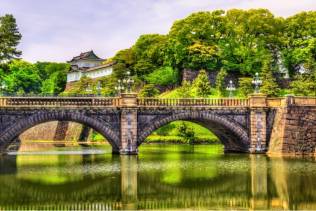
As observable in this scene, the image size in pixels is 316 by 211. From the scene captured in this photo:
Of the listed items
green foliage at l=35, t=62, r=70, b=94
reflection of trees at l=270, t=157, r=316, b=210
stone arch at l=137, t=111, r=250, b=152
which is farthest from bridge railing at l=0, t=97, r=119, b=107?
green foliage at l=35, t=62, r=70, b=94

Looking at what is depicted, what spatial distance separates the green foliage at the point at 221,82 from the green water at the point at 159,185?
40.0 metres

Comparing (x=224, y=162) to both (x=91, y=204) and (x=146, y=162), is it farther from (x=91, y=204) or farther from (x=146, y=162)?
(x=91, y=204)

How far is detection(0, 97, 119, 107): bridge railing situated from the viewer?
48094 millimetres

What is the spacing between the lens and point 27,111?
47844 mm

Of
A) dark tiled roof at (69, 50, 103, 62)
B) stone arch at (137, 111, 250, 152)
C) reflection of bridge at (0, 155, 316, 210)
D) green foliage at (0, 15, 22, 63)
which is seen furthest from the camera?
dark tiled roof at (69, 50, 103, 62)

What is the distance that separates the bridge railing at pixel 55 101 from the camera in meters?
48.1

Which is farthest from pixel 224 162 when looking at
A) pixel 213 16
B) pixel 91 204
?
pixel 213 16

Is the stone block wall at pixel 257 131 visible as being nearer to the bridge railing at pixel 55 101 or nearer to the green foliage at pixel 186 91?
the bridge railing at pixel 55 101

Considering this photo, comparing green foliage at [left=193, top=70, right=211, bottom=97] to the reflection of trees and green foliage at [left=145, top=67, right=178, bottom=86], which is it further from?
the reflection of trees

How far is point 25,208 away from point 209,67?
65.4 m

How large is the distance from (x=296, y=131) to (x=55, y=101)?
72.5 feet

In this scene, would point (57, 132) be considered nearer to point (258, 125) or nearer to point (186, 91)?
point (186, 91)

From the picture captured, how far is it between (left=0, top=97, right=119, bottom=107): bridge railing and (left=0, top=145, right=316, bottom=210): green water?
7.45 meters

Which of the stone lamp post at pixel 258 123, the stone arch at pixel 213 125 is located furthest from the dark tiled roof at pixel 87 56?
the stone lamp post at pixel 258 123
